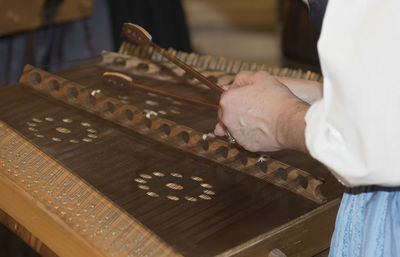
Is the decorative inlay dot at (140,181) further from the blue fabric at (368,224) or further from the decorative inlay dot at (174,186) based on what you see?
the blue fabric at (368,224)

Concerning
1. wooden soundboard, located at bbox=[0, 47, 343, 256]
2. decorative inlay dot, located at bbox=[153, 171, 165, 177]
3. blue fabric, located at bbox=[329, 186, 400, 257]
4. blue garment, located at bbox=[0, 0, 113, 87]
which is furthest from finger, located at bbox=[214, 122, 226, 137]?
blue garment, located at bbox=[0, 0, 113, 87]

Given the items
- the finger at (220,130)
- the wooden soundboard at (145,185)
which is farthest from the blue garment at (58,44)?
the finger at (220,130)

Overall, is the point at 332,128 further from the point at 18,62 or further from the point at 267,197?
the point at 18,62

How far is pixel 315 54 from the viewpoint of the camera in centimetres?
230

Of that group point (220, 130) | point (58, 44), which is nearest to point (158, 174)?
point (220, 130)

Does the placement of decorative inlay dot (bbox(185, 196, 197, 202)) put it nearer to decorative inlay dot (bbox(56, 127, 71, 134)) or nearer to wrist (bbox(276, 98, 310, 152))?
wrist (bbox(276, 98, 310, 152))

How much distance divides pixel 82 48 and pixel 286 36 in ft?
2.61

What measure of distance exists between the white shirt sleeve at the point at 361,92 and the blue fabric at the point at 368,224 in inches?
4.7

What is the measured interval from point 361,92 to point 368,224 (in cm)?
24

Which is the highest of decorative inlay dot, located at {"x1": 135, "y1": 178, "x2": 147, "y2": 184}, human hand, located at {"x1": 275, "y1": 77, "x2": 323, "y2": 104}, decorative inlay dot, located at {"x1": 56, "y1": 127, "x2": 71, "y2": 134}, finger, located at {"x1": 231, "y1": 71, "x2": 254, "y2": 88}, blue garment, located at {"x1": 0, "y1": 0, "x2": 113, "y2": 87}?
finger, located at {"x1": 231, "y1": 71, "x2": 254, "y2": 88}

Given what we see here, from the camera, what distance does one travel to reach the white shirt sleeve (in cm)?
74

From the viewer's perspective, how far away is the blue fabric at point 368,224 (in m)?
0.89

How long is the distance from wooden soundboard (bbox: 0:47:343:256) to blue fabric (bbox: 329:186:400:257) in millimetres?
60

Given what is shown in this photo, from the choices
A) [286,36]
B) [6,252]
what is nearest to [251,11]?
[286,36]
